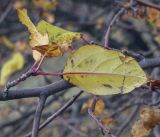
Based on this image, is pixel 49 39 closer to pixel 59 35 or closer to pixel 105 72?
pixel 59 35

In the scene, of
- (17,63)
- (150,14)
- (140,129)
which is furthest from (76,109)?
(140,129)

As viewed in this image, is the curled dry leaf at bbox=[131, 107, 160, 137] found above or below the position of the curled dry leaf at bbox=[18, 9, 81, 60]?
below

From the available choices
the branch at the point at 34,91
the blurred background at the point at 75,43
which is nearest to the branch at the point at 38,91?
the branch at the point at 34,91

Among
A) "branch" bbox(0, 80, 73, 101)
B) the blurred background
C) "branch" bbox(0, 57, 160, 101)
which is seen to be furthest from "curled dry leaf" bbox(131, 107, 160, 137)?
the blurred background

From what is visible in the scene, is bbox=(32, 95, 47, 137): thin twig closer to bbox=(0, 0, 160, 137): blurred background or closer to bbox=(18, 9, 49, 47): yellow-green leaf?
bbox=(18, 9, 49, 47): yellow-green leaf

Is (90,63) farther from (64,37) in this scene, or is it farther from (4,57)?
(4,57)

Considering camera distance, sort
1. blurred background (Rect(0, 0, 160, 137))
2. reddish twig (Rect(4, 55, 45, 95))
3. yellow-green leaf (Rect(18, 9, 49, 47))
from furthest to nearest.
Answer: blurred background (Rect(0, 0, 160, 137))
yellow-green leaf (Rect(18, 9, 49, 47))
reddish twig (Rect(4, 55, 45, 95))

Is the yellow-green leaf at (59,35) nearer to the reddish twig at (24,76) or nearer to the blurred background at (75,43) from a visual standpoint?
the reddish twig at (24,76)
